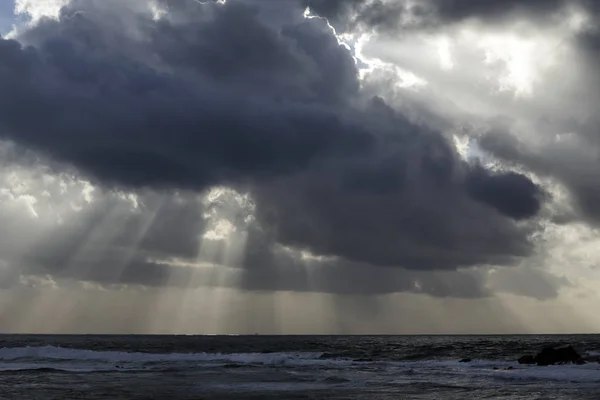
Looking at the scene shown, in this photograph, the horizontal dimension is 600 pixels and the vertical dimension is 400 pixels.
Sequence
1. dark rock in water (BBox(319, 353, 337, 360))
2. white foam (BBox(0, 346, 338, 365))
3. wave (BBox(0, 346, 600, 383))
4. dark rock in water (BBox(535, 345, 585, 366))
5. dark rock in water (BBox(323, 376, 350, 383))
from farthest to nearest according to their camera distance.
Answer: dark rock in water (BBox(319, 353, 337, 360)), white foam (BBox(0, 346, 338, 365)), dark rock in water (BBox(535, 345, 585, 366)), wave (BBox(0, 346, 600, 383)), dark rock in water (BBox(323, 376, 350, 383))

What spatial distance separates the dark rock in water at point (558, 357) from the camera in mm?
53344

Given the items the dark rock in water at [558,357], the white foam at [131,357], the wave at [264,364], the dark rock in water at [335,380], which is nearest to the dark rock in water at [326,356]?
the wave at [264,364]

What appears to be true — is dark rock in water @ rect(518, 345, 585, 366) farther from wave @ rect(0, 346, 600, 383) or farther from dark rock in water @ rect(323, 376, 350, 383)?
dark rock in water @ rect(323, 376, 350, 383)

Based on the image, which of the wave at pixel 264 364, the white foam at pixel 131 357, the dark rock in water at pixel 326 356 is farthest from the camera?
the dark rock in water at pixel 326 356

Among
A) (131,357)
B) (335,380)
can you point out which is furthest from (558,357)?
(131,357)

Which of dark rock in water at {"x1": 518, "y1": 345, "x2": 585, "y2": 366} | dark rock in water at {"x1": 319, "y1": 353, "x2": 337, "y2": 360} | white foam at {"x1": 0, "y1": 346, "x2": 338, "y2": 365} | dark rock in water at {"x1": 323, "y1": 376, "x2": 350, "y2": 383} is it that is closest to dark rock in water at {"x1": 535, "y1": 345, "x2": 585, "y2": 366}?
dark rock in water at {"x1": 518, "y1": 345, "x2": 585, "y2": 366}

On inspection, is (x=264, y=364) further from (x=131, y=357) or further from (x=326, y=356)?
(x=131, y=357)

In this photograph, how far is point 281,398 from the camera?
31562 millimetres

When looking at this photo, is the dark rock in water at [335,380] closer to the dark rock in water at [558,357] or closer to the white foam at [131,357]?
the dark rock in water at [558,357]

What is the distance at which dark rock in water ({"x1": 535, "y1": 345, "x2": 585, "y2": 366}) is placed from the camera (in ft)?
175

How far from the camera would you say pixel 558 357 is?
53719 mm

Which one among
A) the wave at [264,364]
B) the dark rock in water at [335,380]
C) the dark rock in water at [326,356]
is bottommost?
the dark rock in water at [335,380]

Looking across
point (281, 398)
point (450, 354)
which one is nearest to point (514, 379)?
point (281, 398)

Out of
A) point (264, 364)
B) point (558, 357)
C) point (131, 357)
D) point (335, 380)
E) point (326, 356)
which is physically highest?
point (558, 357)
